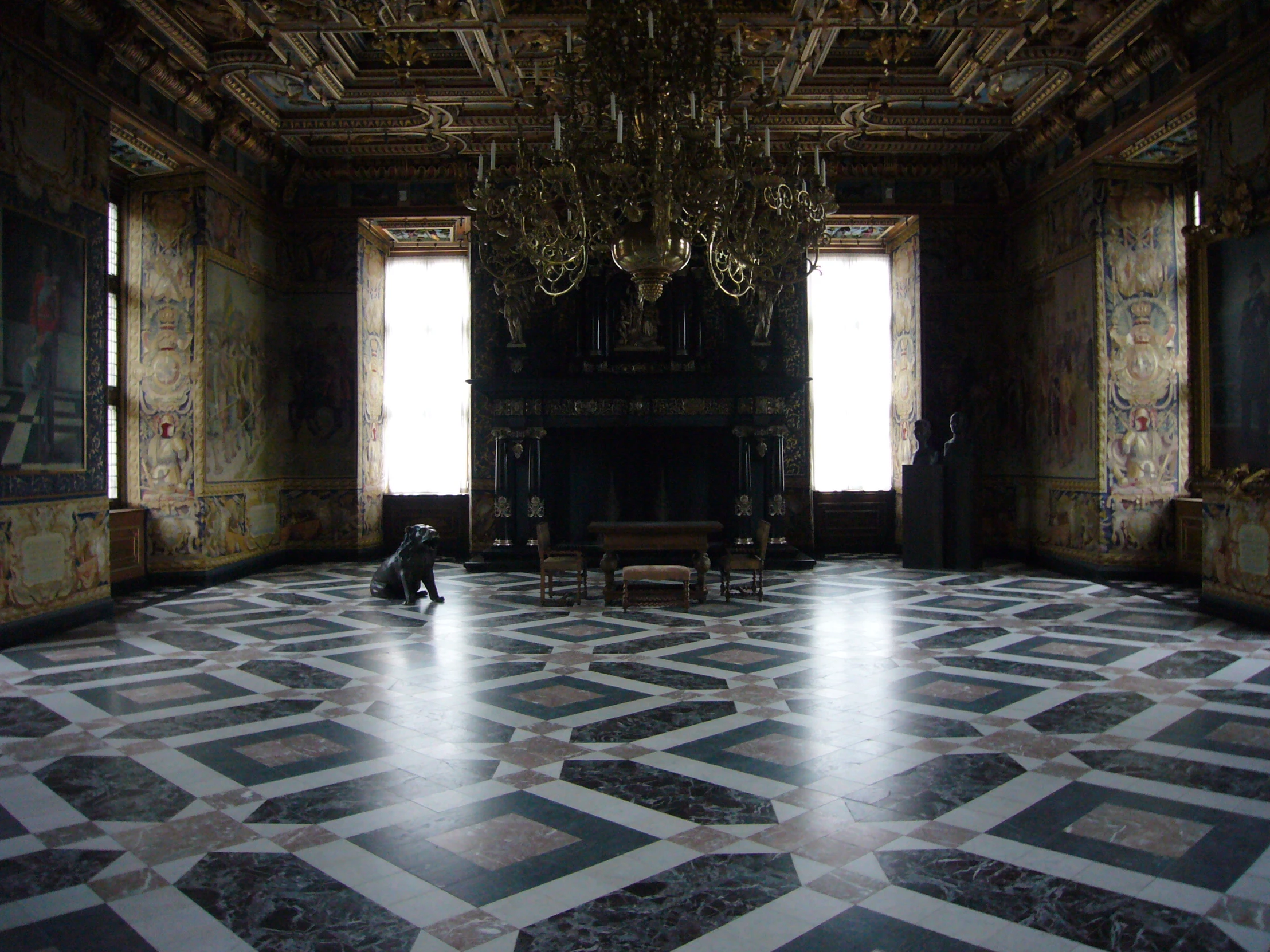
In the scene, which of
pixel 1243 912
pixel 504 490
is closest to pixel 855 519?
pixel 504 490

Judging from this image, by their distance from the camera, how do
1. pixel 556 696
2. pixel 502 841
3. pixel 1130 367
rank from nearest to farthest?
pixel 502 841, pixel 556 696, pixel 1130 367

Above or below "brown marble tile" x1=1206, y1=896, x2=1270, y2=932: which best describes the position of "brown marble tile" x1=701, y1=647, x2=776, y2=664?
above

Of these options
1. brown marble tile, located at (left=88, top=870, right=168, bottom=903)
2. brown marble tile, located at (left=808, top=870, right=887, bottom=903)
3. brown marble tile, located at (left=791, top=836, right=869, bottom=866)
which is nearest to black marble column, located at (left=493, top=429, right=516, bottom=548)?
brown marble tile, located at (left=88, top=870, right=168, bottom=903)

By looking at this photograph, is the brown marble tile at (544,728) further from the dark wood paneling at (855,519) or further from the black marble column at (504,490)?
the dark wood paneling at (855,519)

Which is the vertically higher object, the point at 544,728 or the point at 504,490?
the point at 504,490

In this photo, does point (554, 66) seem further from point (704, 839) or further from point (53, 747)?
point (704, 839)

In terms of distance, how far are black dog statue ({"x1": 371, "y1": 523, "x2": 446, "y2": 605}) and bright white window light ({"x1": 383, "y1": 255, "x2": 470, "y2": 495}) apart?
14.9 ft

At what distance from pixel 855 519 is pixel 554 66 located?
8.73m

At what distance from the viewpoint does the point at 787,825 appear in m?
3.34

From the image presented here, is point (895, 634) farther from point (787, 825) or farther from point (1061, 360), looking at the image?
point (1061, 360)

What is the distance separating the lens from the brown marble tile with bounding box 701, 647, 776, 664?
20.4 feet

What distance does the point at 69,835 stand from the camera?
331 cm

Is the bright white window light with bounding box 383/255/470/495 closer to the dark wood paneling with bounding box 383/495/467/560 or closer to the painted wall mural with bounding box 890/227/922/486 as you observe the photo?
the dark wood paneling with bounding box 383/495/467/560

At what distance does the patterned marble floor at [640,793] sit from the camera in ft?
8.71
